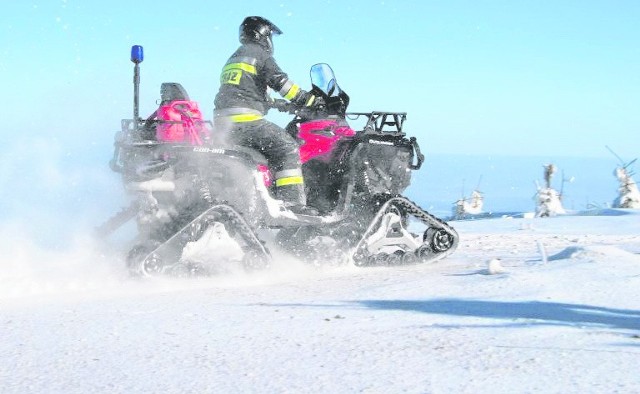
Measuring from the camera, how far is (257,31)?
247 inches

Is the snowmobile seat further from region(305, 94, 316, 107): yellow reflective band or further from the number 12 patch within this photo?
region(305, 94, 316, 107): yellow reflective band

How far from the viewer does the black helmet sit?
6.29m

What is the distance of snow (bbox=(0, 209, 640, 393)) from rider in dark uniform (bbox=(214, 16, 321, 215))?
0.87 m

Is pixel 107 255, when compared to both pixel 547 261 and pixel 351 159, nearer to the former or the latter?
pixel 351 159

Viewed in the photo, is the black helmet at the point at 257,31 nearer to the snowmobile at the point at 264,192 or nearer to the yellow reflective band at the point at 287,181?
the snowmobile at the point at 264,192

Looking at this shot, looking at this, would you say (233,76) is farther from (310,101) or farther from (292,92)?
(310,101)

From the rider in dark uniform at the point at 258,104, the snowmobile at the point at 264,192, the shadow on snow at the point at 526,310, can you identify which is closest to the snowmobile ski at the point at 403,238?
the snowmobile at the point at 264,192

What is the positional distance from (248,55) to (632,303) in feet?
11.8

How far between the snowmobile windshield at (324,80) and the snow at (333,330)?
1.78 m

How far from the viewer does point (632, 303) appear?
396cm

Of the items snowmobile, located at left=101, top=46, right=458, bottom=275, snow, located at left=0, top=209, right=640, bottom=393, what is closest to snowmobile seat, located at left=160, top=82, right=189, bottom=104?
snowmobile, located at left=101, top=46, right=458, bottom=275

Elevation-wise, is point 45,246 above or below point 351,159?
below

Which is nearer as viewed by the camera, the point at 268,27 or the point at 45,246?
the point at 268,27

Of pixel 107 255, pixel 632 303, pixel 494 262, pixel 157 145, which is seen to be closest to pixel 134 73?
pixel 157 145
